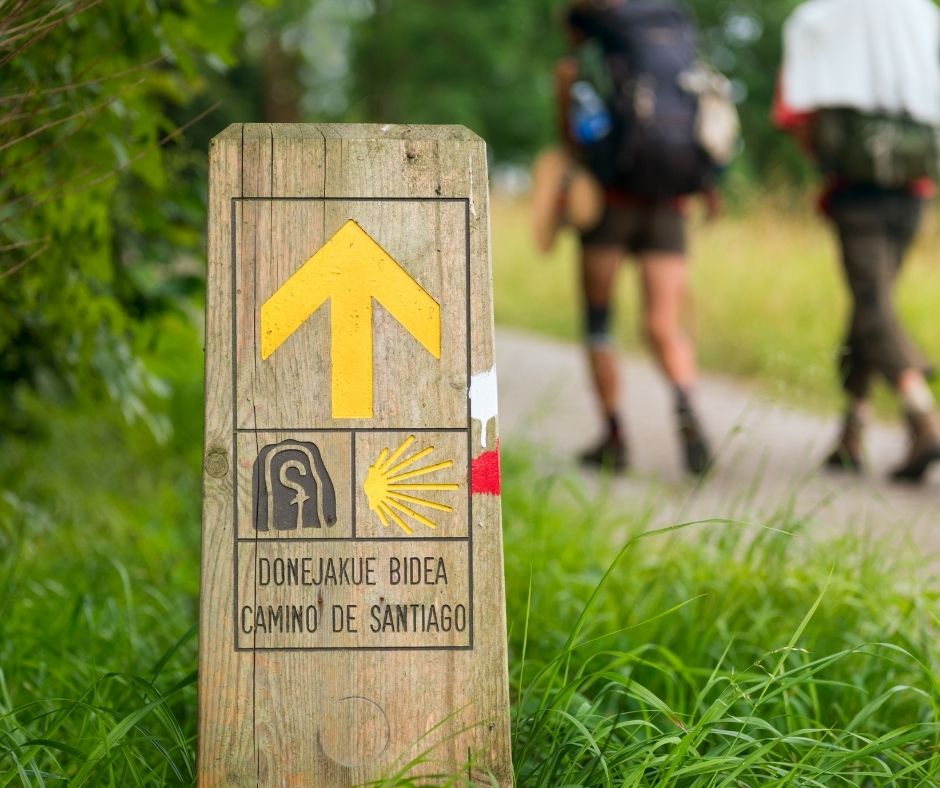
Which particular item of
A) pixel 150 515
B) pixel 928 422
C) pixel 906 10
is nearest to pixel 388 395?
pixel 150 515

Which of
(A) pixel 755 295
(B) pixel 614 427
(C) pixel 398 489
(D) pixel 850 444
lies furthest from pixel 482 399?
(A) pixel 755 295

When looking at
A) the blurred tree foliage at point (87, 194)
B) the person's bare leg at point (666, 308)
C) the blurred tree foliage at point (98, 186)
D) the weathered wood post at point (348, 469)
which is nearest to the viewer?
the weathered wood post at point (348, 469)

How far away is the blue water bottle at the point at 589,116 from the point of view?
16.9ft

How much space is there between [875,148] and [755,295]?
180 inches

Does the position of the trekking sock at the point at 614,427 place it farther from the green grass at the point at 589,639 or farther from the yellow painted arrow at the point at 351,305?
the yellow painted arrow at the point at 351,305

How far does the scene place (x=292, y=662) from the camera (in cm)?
191

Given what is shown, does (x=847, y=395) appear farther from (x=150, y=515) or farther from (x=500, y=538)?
(x=500, y=538)

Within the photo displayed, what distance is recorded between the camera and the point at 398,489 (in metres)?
1.94

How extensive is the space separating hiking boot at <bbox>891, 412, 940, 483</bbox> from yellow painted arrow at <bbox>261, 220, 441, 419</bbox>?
3404 millimetres

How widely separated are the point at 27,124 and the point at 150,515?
1.85 m

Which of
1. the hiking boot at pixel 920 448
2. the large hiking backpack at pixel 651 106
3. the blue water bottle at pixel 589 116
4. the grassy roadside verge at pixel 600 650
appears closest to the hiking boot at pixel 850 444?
the hiking boot at pixel 920 448

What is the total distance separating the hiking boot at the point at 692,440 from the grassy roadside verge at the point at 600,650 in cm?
101

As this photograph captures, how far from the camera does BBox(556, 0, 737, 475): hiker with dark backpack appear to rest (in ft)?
16.8

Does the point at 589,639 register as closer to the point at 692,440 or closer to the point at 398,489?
the point at 398,489
